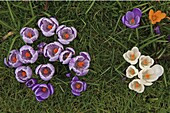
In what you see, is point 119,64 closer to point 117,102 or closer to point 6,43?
point 117,102

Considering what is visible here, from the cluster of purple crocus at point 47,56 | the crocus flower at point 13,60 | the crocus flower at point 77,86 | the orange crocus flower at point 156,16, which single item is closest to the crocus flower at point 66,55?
the cluster of purple crocus at point 47,56

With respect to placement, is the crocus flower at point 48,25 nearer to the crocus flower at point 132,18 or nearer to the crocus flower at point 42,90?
the crocus flower at point 42,90

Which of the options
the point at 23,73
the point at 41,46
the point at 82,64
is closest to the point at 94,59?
the point at 82,64

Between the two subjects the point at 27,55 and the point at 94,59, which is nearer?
the point at 27,55

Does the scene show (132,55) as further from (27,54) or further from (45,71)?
(27,54)

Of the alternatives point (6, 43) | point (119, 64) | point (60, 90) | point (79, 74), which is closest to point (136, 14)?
point (119, 64)
